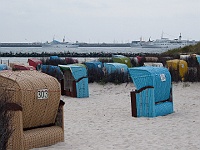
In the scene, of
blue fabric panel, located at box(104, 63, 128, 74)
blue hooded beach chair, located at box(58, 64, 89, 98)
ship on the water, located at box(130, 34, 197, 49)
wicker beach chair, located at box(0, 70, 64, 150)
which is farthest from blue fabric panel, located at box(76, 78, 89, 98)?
ship on the water, located at box(130, 34, 197, 49)

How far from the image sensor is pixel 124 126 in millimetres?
9531

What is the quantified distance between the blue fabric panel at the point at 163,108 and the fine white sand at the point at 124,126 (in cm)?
18

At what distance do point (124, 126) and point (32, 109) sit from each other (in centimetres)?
287

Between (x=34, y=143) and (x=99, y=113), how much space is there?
4.44 metres

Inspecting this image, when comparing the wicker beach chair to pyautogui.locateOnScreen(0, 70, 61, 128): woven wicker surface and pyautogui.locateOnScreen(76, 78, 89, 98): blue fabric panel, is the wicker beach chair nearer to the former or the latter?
pyautogui.locateOnScreen(0, 70, 61, 128): woven wicker surface

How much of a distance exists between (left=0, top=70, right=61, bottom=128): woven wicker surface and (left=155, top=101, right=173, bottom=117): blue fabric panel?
384 cm

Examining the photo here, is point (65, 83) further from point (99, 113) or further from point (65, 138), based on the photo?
point (65, 138)

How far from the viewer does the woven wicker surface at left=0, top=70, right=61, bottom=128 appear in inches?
279

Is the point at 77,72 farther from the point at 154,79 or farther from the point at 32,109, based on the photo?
the point at 32,109

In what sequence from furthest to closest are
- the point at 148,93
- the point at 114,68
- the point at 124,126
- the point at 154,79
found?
the point at 114,68, the point at 154,79, the point at 148,93, the point at 124,126

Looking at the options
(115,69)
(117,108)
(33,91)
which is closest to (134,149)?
(33,91)

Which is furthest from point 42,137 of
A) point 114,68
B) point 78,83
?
point 114,68

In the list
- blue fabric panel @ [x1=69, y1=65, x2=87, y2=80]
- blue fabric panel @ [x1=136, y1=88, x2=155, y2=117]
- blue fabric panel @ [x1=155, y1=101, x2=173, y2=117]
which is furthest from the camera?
blue fabric panel @ [x1=69, y1=65, x2=87, y2=80]

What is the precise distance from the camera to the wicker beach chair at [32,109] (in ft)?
22.7
